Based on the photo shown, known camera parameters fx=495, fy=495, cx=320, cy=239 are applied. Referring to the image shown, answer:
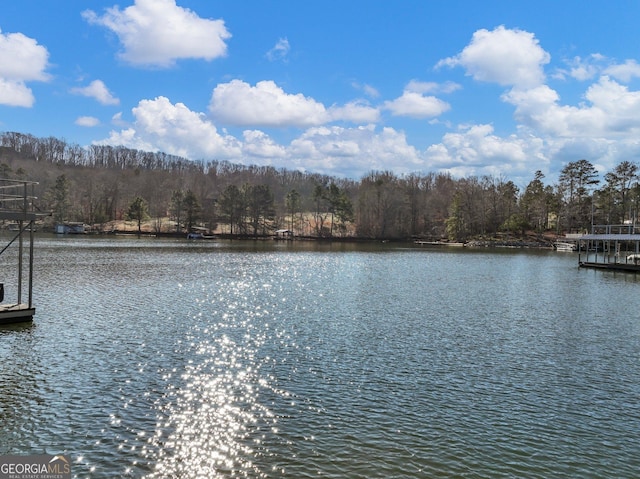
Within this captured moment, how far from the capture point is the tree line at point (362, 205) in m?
111

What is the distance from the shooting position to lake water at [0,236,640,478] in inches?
386

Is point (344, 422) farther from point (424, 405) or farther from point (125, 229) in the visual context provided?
point (125, 229)

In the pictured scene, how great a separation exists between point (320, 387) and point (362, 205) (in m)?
115

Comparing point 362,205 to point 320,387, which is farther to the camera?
point 362,205

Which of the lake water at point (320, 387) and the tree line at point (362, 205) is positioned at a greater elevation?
the tree line at point (362, 205)

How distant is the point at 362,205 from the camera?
417 feet

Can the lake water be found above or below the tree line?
below

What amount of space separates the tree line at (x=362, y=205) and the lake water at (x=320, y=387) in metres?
88.7

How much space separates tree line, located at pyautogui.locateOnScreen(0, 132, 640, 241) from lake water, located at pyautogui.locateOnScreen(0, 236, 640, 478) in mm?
88663

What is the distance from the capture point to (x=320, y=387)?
1382 centimetres

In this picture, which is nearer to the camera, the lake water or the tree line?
the lake water

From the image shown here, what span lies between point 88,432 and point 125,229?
120653 millimetres

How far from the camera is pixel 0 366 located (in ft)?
48.6

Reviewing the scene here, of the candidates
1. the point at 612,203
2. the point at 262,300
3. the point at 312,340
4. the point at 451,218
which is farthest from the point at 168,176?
the point at 312,340
